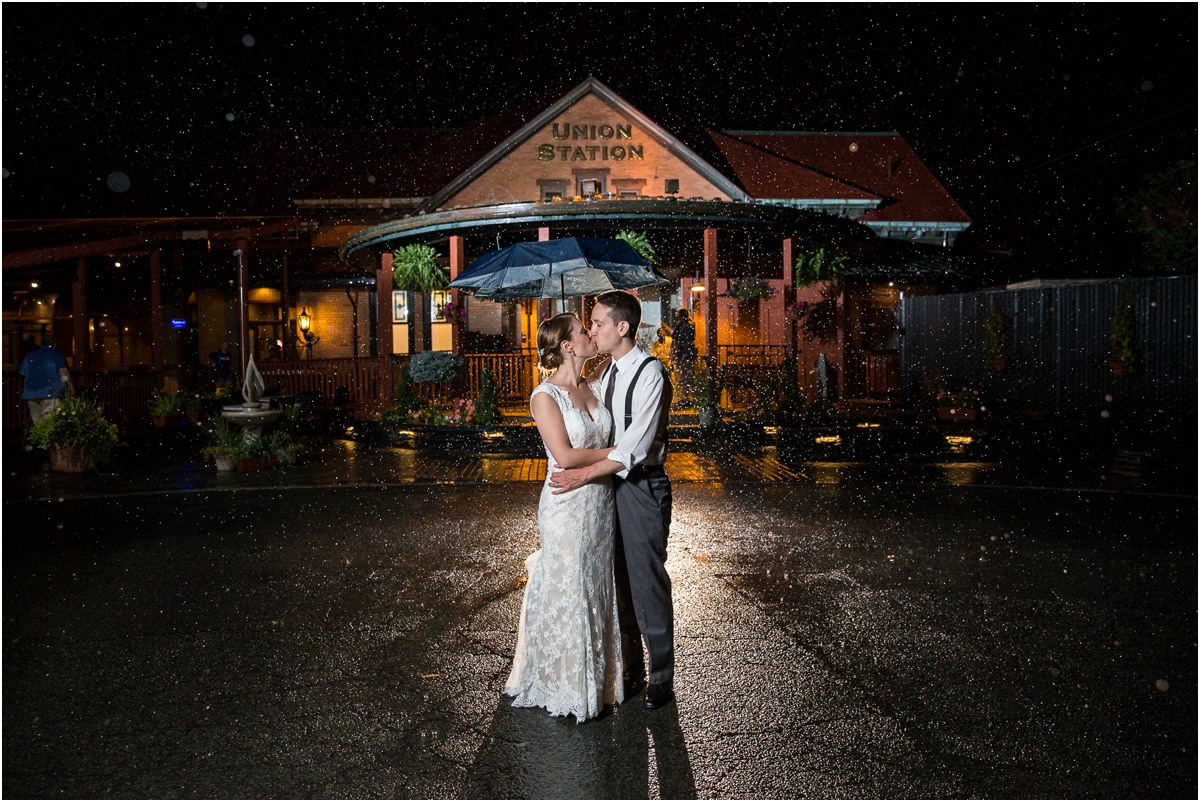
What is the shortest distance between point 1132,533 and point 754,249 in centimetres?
1359

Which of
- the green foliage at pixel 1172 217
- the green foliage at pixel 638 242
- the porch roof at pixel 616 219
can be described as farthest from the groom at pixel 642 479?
the green foliage at pixel 1172 217

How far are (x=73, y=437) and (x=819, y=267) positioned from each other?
46.1 feet

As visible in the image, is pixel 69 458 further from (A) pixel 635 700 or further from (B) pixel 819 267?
(B) pixel 819 267

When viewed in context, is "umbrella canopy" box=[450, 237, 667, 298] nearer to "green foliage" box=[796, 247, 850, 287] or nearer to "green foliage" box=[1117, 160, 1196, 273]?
"green foliage" box=[796, 247, 850, 287]

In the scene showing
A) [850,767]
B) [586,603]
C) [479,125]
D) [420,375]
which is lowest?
[850,767]

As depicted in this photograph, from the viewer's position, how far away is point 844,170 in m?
28.8

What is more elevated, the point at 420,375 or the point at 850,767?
the point at 420,375

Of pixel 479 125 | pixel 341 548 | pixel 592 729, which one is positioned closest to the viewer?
pixel 592 729

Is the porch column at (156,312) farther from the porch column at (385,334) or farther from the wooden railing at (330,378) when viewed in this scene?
the porch column at (385,334)

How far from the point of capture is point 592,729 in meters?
3.85

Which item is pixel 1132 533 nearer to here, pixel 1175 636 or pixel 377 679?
pixel 1175 636

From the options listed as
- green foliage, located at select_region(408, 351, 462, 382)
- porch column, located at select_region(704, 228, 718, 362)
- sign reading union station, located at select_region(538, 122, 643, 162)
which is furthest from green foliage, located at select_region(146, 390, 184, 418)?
sign reading union station, located at select_region(538, 122, 643, 162)

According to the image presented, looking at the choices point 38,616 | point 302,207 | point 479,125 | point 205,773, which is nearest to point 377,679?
point 205,773

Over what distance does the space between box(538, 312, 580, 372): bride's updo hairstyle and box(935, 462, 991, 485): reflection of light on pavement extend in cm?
859
